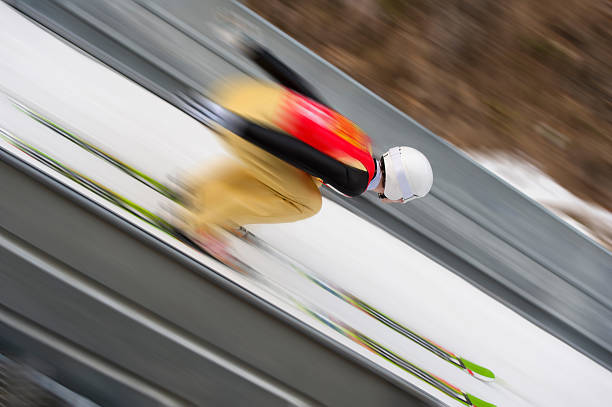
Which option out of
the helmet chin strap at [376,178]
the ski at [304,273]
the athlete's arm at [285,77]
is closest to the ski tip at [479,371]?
the ski at [304,273]

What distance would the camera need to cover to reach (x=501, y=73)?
2.45m

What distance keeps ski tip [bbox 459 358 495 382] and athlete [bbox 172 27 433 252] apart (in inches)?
34.5

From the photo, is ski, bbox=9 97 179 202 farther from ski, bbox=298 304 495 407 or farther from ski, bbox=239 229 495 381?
ski, bbox=298 304 495 407

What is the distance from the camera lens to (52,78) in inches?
65.5

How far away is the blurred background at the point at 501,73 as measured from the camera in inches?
88.7

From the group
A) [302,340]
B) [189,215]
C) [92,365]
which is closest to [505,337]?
[302,340]

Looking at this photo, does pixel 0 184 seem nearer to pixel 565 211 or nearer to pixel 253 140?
pixel 253 140

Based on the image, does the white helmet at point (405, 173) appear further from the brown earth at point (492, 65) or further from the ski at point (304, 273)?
the brown earth at point (492, 65)

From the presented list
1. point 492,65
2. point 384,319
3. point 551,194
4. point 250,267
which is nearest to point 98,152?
point 250,267

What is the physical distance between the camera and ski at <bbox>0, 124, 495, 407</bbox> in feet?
5.20

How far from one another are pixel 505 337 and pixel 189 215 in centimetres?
133

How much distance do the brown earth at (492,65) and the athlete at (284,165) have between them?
0.87 metres

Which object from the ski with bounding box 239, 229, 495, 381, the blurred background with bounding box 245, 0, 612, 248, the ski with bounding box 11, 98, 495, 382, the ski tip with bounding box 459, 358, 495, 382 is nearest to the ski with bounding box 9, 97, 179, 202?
the ski with bounding box 11, 98, 495, 382

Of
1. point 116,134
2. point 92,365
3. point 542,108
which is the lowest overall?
point 92,365
